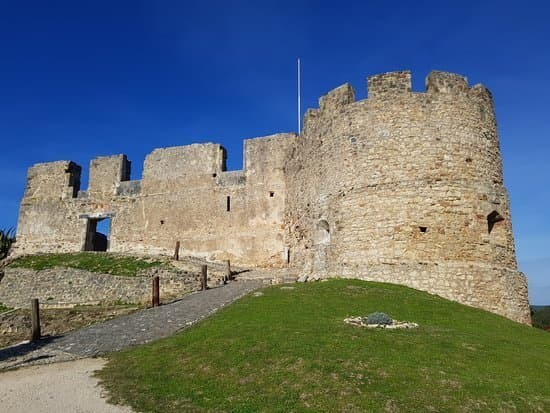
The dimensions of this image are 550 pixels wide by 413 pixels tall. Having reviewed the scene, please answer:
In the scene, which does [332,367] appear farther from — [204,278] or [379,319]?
[204,278]

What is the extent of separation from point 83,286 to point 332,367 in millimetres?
17972

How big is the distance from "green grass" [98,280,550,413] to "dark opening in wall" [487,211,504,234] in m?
5.50

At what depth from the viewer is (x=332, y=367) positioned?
28.8 feet

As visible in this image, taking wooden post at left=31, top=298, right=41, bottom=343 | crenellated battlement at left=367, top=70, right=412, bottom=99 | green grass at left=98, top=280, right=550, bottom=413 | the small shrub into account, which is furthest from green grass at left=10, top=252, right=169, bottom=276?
the small shrub

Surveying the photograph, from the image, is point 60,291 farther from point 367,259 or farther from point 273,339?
point 273,339

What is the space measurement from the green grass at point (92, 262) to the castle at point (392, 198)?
457cm

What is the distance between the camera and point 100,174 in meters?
31.7

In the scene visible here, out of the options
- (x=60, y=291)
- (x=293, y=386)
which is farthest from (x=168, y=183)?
(x=293, y=386)

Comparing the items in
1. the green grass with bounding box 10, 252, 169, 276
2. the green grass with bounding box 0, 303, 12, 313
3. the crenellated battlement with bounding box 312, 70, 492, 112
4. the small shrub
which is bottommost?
the green grass with bounding box 0, 303, 12, 313

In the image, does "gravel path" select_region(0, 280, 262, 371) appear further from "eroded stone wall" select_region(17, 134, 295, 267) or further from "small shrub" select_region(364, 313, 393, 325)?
"eroded stone wall" select_region(17, 134, 295, 267)

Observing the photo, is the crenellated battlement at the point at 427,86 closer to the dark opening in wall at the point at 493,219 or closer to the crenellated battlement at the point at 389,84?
the crenellated battlement at the point at 389,84

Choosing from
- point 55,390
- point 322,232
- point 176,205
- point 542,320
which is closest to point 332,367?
point 55,390

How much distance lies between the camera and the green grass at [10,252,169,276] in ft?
79.1

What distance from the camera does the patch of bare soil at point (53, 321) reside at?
16570 millimetres
